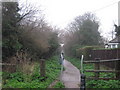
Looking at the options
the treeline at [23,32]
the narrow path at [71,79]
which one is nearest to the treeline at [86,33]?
the treeline at [23,32]

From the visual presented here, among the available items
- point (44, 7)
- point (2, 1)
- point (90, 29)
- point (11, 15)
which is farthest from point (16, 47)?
point (90, 29)

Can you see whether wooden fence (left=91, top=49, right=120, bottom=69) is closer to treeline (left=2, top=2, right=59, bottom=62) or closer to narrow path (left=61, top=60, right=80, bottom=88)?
narrow path (left=61, top=60, right=80, bottom=88)

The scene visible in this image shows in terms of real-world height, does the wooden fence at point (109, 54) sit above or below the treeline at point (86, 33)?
below

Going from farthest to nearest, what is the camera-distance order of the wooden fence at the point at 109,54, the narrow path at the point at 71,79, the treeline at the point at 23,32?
the treeline at the point at 23,32, the wooden fence at the point at 109,54, the narrow path at the point at 71,79

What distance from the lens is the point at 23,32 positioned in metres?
14.3

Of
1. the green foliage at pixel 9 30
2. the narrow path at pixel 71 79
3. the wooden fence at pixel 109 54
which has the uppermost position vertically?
the green foliage at pixel 9 30

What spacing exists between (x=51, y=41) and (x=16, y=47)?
9.16 meters

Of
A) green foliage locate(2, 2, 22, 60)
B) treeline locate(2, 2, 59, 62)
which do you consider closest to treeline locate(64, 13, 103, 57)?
treeline locate(2, 2, 59, 62)

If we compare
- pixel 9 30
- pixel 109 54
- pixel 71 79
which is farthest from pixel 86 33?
pixel 71 79

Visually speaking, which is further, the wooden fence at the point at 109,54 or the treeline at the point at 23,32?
the treeline at the point at 23,32

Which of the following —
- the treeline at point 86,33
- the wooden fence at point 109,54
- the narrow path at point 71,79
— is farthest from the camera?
the treeline at point 86,33

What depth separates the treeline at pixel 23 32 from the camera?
11117mm

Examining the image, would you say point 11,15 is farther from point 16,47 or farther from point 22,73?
point 22,73

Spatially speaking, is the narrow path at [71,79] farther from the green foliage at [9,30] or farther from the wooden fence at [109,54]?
the green foliage at [9,30]
